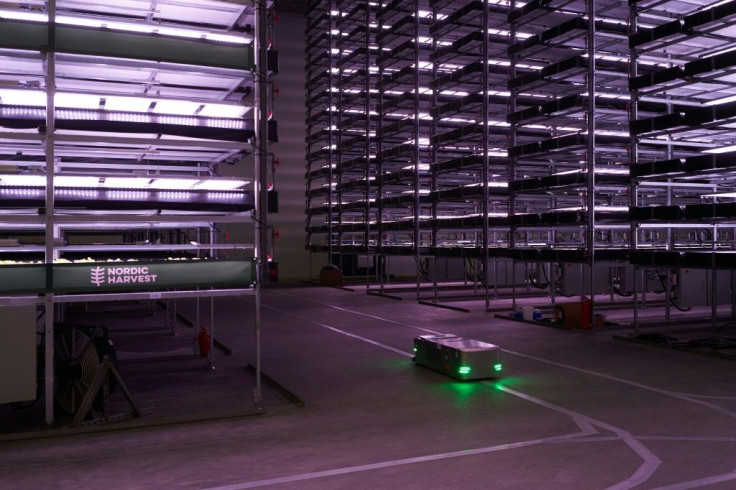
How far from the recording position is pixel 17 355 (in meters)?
6.93

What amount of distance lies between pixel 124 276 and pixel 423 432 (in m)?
3.59

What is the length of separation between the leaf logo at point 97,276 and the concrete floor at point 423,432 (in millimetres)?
1518

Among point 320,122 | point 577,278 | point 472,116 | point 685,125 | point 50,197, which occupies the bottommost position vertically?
point 577,278

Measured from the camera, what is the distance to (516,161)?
17297mm

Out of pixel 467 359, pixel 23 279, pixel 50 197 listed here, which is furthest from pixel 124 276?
pixel 467 359

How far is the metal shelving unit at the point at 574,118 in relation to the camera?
14490mm

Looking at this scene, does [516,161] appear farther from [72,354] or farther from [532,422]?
[72,354]

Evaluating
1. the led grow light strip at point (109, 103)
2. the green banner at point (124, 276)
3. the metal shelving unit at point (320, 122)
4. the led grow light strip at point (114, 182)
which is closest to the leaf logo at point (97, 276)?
the green banner at point (124, 276)

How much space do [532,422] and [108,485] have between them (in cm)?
425

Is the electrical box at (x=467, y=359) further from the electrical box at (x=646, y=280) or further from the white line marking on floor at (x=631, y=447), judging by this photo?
the electrical box at (x=646, y=280)

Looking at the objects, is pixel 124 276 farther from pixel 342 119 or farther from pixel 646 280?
pixel 342 119

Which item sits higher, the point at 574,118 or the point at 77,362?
the point at 574,118

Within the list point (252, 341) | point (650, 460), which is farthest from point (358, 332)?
point (650, 460)

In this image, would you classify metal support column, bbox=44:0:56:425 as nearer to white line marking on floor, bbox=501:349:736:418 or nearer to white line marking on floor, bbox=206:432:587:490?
white line marking on floor, bbox=206:432:587:490
